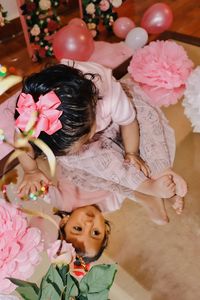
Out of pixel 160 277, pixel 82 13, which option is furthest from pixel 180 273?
pixel 82 13

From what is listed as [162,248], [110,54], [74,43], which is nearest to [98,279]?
[162,248]

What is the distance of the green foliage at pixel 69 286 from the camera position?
0.79 metres

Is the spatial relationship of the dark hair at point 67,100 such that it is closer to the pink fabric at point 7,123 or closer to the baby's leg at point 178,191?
the baby's leg at point 178,191

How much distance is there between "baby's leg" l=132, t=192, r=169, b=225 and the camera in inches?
39.7

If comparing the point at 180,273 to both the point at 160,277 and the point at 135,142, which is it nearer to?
the point at 160,277

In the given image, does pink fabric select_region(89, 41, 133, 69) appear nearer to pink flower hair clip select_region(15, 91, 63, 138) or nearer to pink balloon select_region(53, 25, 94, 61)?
pink balloon select_region(53, 25, 94, 61)

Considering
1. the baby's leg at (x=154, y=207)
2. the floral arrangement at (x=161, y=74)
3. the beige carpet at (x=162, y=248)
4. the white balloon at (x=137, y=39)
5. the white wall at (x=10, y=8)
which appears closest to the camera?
the beige carpet at (x=162, y=248)

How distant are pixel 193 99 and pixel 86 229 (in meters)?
0.55

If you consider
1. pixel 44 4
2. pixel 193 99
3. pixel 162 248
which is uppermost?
pixel 44 4

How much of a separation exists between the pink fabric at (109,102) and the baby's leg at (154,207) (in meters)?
0.21

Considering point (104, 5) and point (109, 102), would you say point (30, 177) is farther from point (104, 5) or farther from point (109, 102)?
point (104, 5)

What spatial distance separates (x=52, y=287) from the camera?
79 centimetres

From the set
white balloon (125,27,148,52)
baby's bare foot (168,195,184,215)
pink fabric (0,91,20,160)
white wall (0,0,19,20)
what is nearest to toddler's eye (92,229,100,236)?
baby's bare foot (168,195,184,215)

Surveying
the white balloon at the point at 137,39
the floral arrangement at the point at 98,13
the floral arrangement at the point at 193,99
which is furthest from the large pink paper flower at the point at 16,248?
the floral arrangement at the point at 98,13
